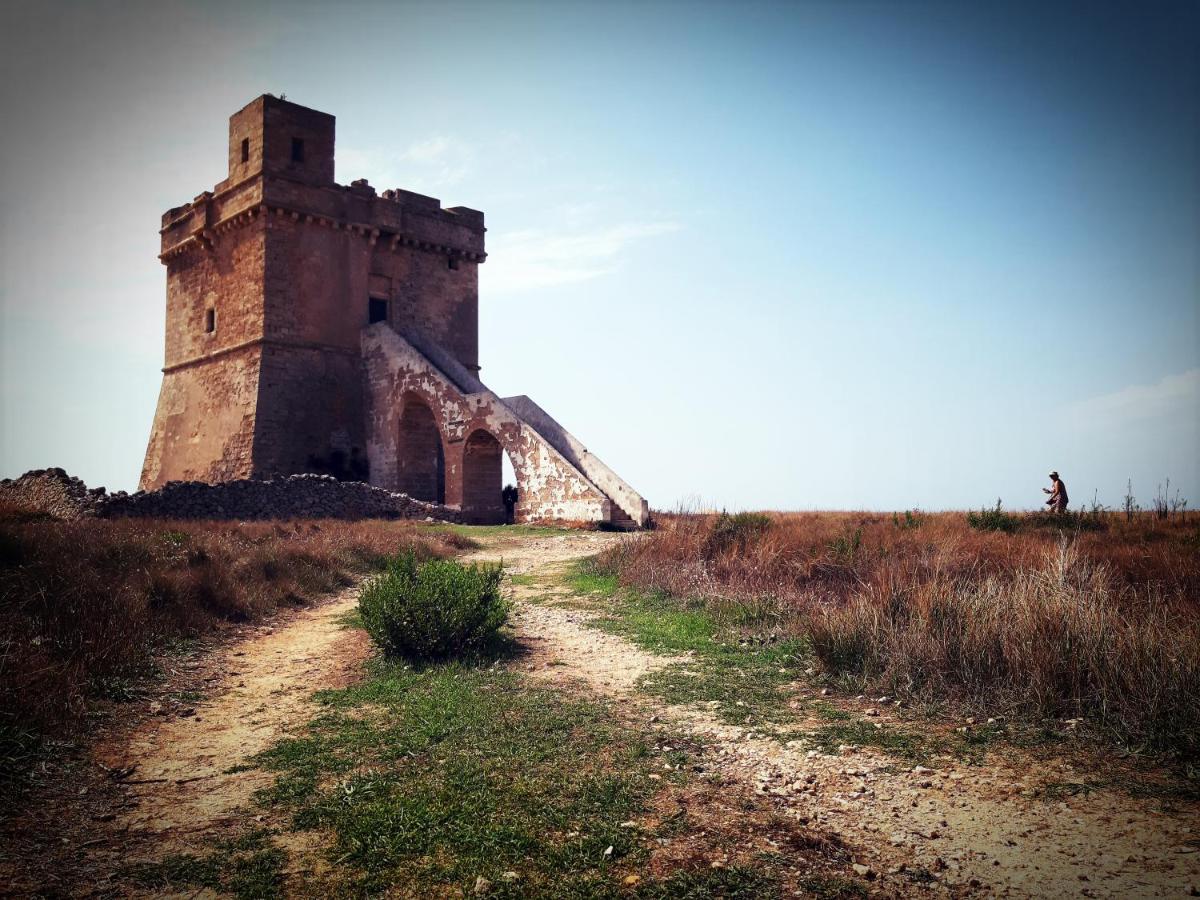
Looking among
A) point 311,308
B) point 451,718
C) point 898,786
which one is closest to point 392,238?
point 311,308

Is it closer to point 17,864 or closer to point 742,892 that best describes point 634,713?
point 742,892

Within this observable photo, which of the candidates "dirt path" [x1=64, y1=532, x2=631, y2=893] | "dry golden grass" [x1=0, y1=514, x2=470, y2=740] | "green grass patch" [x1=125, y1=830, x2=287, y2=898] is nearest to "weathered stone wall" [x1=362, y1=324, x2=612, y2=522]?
"dry golden grass" [x1=0, y1=514, x2=470, y2=740]

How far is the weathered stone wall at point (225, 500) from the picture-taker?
1698cm

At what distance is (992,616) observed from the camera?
5512 millimetres

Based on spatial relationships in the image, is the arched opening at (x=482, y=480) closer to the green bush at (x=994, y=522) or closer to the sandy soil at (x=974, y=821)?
the green bush at (x=994, y=522)

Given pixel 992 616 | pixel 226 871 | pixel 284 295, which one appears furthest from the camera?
pixel 284 295

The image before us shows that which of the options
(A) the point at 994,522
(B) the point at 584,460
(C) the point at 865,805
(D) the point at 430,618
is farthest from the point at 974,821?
(B) the point at 584,460

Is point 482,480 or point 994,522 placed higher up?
point 482,480

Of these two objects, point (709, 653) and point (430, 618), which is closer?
point (709, 653)

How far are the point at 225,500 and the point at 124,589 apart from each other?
11679 millimetres

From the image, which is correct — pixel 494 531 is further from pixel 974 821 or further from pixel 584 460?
pixel 974 821

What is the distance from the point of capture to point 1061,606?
536 centimetres

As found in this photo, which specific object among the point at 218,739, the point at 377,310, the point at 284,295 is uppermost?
the point at 377,310

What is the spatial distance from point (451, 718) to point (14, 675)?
2.75 meters
